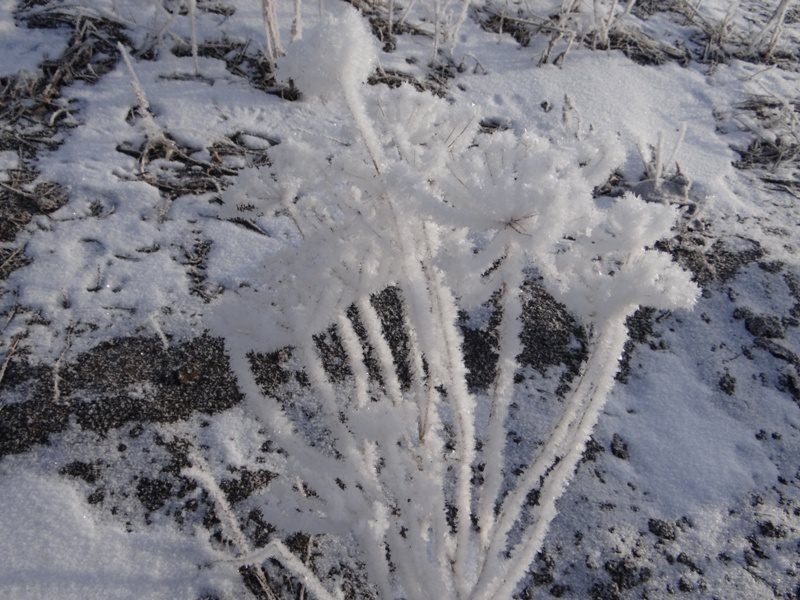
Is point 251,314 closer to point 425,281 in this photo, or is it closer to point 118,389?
point 425,281

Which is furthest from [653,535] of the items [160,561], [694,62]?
[694,62]

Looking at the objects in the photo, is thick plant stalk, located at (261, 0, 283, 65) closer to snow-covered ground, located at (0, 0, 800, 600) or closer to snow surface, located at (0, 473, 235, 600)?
snow-covered ground, located at (0, 0, 800, 600)

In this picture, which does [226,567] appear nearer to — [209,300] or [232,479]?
[232,479]

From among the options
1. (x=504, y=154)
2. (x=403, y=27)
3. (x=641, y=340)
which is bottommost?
(x=641, y=340)

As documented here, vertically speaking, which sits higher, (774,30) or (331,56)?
(331,56)

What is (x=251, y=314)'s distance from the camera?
1123 millimetres

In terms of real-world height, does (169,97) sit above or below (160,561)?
above

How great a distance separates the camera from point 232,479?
143 cm

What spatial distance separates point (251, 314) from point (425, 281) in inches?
13.3

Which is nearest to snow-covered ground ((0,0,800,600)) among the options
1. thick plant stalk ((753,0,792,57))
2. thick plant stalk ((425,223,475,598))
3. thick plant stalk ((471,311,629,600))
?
thick plant stalk ((425,223,475,598))

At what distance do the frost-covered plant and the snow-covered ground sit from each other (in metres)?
0.05

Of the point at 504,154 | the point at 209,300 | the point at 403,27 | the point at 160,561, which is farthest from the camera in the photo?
the point at 403,27

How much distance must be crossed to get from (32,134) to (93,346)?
1040mm

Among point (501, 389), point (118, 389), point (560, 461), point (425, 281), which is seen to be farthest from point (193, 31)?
point (560, 461)
